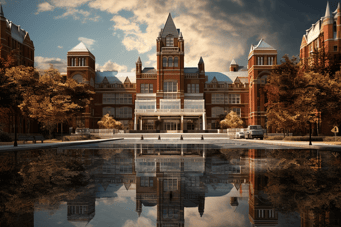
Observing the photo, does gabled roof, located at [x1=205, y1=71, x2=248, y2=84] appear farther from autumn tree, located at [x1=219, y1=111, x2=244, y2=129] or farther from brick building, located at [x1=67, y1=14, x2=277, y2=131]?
autumn tree, located at [x1=219, y1=111, x2=244, y2=129]

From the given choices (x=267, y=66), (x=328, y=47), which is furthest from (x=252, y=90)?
(x=328, y=47)

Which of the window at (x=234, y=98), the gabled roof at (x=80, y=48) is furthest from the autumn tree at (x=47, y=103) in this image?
the window at (x=234, y=98)

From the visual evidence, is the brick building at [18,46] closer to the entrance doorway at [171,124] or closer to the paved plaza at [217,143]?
the paved plaza at [217,143]

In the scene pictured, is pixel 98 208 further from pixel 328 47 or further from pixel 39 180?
pixel 328 47

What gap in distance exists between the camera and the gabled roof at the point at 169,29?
236ft

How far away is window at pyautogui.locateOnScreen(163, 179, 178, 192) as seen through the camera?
231 inches

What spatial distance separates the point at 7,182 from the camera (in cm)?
676

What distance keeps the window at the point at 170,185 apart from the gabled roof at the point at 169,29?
68.7 meters

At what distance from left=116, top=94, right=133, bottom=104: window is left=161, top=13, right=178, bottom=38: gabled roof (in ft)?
64.8

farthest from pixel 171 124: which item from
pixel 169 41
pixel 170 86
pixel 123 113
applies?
pixel 169 41

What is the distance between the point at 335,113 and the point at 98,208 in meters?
27.0

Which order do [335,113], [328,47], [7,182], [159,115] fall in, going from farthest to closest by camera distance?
[159,115] < [328,47] < [335,113] < [7,182]

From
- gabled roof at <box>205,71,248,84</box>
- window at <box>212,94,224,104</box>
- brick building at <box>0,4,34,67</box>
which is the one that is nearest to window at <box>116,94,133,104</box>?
brick building at <box>0,4,34,67</box>

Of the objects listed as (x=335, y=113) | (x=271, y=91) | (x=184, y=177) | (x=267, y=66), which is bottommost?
(x=184, y=177)
